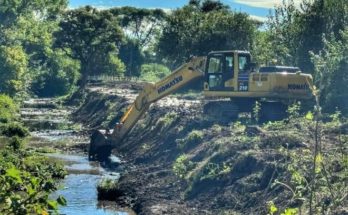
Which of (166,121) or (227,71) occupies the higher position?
(227,71)

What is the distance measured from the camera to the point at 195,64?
3041 centimetres

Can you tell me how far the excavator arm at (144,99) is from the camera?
99.9 ft

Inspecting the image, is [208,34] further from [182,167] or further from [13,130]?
[182,167]

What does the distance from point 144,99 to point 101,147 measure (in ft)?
9.99

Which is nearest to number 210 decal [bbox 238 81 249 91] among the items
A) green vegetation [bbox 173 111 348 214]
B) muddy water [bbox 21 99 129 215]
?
green vegetation [bbox 173 111 348 214]

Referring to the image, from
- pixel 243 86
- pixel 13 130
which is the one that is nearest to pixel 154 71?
pixel 13 130

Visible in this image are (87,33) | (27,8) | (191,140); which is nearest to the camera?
(191,140)

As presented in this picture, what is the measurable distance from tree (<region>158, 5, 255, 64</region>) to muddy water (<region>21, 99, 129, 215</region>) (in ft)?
40.6

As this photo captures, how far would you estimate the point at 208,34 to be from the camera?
5725cm

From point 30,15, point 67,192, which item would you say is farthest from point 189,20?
point 67,192

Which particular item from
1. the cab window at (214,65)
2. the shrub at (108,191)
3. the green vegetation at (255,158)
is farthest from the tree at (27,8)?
the green vegetation at (255,158)

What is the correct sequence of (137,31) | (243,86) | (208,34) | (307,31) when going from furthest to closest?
(137,31) < (208,34) < (307,31) < (243,86)

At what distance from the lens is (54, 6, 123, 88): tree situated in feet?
253

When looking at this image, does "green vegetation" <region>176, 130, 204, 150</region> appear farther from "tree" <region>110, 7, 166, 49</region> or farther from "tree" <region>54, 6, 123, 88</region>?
"tree" <region>110, 7, 166, 49</region>
